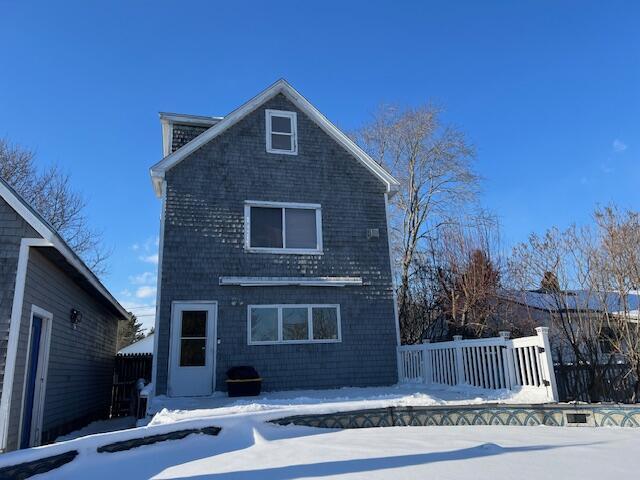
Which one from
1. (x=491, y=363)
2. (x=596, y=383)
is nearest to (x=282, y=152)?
(x=491, y=363)

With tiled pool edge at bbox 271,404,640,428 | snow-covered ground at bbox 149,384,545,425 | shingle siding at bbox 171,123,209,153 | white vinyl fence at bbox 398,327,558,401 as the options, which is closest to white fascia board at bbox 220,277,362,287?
white vinyl fence at bbox 398,327,558,401

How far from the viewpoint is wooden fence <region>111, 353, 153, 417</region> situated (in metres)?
15.6

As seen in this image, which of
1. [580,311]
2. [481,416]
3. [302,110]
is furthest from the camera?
[302,110]

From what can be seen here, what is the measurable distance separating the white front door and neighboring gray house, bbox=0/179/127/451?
1958 millimetres

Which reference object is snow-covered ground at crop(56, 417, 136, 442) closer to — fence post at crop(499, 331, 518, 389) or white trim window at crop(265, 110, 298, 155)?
white trim window at crop(265, 110, 298, 155)

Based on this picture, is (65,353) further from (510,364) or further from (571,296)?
(571,296)

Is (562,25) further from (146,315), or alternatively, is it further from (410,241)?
(146,315)

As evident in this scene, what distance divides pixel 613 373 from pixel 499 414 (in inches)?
203

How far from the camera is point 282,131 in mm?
12297

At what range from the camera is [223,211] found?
36.4 feet

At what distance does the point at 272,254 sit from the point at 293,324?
64.5 inches

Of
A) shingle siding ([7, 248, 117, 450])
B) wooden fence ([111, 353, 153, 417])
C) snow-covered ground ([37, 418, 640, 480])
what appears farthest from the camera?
wooden fence ([111, 353, 153, 417])

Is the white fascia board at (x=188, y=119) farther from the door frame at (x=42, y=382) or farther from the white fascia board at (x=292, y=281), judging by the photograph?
the door frame at (x=42, y=382)

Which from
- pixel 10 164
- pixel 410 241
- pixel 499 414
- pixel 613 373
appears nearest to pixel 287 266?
pixel 499 414
